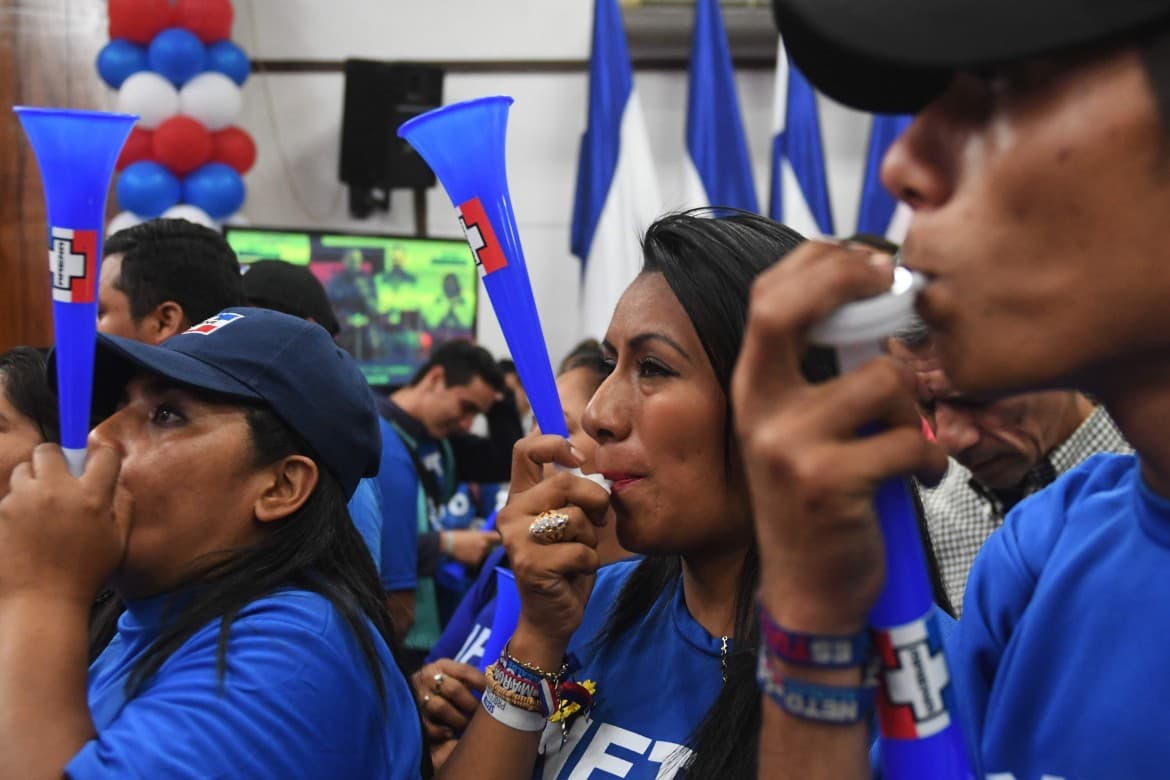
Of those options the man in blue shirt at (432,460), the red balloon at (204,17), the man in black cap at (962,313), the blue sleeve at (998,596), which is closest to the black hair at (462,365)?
the man in blue shirt at (432,460)

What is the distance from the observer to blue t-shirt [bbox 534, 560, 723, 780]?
Answer: 3.58 feet

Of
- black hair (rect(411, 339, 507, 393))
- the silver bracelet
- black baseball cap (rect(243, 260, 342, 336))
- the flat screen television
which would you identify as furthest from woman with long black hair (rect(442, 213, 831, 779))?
the flat screen television

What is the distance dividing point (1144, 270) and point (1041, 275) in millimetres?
53

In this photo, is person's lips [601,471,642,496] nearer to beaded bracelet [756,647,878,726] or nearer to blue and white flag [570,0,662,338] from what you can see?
beaded bracelet [756,647,878,726]

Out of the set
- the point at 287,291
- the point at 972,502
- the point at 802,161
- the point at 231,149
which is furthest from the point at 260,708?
the point at 802,161

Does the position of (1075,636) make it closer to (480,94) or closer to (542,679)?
(542,679)

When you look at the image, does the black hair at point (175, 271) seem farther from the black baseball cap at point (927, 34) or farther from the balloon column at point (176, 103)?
the balloon column at point (176, 103)

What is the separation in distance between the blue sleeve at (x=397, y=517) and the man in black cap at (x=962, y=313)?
1974 mm

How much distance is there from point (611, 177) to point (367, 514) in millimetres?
4098

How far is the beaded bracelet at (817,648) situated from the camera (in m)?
0.60

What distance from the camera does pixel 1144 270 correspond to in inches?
23.0

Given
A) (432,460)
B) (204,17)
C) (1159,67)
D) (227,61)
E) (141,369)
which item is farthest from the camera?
(227,61)

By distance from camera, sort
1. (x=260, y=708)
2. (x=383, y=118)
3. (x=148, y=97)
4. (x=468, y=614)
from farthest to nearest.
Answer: (x=383, y=118) < (x=148, y=97) < (x=468, y=614) < (x=260, y=708)

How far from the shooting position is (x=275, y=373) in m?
1.32
